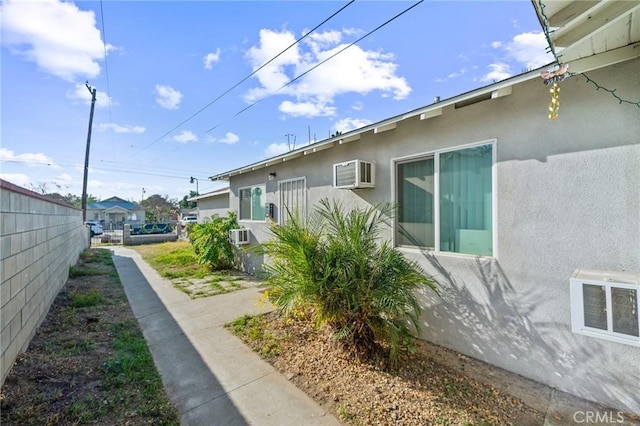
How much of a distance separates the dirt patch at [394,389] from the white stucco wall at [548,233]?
Result: 665 mm

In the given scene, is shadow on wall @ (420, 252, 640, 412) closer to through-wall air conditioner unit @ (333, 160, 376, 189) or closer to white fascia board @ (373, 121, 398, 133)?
through-wall air conditioner unit @ (333, 160, 376, 189)

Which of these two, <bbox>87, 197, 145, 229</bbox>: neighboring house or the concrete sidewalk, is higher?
<bbox>87, 197, 145, 229</bbox>: neighboring house

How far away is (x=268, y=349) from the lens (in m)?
3.85

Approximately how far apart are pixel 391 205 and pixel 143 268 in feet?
33.9

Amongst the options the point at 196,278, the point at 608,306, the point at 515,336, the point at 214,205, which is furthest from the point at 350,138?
the point at 214,205

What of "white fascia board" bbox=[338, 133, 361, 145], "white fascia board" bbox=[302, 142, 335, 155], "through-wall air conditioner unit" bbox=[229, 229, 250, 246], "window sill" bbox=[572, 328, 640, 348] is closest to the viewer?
"window sill" bbox=[572, 328, 640, 348]

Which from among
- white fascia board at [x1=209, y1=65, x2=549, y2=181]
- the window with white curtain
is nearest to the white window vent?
white fascia board at [x1=209, y1=65, x2=549, y2=181]

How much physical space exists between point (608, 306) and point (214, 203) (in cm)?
1367

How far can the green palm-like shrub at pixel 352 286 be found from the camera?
3312 millimetres

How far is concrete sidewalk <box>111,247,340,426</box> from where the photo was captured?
8.44 feet

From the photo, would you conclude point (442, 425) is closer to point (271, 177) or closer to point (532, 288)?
point (532, 288)

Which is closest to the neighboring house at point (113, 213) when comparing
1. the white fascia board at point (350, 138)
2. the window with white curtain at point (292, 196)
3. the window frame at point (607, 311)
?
the window with white curtain at point (292, 196)

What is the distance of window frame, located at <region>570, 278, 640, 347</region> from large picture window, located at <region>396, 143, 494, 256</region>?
1114 millimetres

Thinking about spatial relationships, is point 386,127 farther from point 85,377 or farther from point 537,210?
point 85,377
